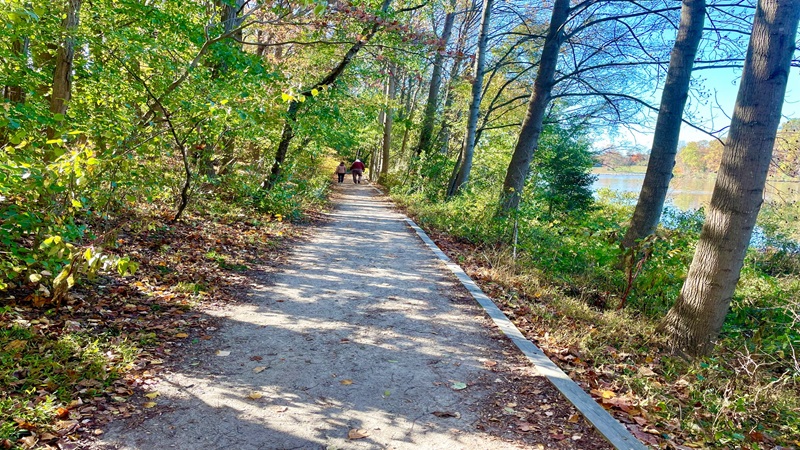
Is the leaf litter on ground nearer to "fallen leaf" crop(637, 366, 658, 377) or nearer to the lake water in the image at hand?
"fallen leaf" crop(637, 366, 658, 377)

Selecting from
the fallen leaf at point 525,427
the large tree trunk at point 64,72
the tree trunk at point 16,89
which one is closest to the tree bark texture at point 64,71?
the large tree trunk at point 64,72

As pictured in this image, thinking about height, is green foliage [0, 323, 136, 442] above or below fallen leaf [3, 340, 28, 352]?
below

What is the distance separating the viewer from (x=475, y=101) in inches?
451

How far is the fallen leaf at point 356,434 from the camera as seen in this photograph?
8.64 ft

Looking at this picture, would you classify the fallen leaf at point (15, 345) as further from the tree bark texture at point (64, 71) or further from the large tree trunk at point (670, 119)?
the large tree trunk at point (670, 119)

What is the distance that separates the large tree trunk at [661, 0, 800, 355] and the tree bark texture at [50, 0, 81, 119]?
22.4 ft

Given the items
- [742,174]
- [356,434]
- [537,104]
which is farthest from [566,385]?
[537,104]

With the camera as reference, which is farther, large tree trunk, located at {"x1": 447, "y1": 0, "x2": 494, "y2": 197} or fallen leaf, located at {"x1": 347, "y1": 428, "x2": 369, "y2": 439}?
large tree trunk, located at {"x1": 447, "y1": 0, "x2": 494, "y2": 197}

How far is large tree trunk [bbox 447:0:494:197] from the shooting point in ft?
35.4

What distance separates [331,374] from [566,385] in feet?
6.08


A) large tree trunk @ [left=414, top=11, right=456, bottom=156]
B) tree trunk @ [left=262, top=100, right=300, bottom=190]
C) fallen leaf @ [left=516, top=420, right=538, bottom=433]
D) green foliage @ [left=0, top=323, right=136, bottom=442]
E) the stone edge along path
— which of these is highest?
large tree trunk @ [left=414, top=11, right=456, bottom=156]

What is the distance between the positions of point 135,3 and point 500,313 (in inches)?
239

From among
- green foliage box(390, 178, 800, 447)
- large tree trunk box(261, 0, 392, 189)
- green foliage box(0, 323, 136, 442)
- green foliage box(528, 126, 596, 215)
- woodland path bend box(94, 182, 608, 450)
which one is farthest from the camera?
green foliage box(528, 126, 596, 215)

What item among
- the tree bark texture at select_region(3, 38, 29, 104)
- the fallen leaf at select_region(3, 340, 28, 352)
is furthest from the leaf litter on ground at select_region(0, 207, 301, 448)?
the tree bark texture at select_region(3, 38, 29, 104)
